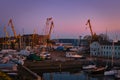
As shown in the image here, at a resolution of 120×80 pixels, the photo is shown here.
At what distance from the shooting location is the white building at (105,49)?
66625 mm

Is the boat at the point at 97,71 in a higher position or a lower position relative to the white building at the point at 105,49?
lower

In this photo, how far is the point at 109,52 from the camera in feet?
225

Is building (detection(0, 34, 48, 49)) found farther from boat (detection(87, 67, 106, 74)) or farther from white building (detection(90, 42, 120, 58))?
boat (detection(87, 67, 106, 74))

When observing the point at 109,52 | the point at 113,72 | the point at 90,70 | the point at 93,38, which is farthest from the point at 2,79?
the point at 93,38

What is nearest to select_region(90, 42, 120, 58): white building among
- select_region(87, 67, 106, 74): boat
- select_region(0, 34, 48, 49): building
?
select_region(87, 67, 106, 74): boat

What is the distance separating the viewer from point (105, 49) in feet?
232

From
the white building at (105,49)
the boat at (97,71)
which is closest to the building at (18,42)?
the white building at (105,49)

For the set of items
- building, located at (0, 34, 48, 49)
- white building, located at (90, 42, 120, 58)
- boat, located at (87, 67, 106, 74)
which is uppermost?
building, located at (0, 34, 48, 49)

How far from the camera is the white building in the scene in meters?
66.6

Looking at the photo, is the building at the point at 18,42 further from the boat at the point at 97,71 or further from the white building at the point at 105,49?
the boat at the point at 97,71

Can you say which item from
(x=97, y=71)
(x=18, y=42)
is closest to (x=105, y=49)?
(x=97, y=71)

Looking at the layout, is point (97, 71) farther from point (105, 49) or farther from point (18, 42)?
point (18, 42)

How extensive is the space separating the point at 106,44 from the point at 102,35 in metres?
46.1

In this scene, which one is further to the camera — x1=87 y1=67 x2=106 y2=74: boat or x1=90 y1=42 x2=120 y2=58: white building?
x1=90 y1=42 x2=120 y2=58: white building
